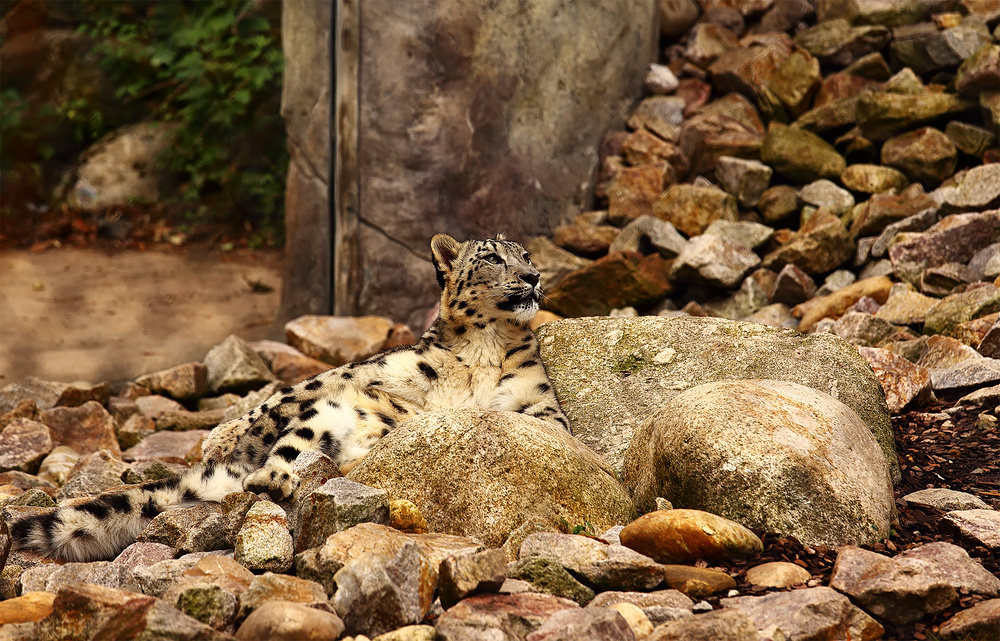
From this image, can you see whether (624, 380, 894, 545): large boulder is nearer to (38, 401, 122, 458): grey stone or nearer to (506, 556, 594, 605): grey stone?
(506, 556, 594, 605): grey stone

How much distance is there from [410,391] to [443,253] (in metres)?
0.91

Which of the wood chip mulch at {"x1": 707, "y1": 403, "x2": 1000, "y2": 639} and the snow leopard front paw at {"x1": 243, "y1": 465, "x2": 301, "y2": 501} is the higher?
the wood chip mulch at {"x1": 707, "y1": 403, "x2": 1000, "y2": 639}

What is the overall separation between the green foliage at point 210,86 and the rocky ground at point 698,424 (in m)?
1.67

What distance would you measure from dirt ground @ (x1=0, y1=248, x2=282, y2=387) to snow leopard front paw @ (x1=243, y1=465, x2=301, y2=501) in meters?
4.88

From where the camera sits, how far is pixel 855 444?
4.39 m

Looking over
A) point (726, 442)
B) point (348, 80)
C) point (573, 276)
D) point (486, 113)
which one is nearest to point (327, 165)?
point (348, 80)

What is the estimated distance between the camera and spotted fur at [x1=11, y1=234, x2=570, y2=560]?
198 inches

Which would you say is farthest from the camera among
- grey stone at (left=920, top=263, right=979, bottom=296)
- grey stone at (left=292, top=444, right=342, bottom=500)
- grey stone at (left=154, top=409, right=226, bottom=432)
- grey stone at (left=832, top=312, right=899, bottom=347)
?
grey stone at (left=154, top=409, right=226, bottom=432)

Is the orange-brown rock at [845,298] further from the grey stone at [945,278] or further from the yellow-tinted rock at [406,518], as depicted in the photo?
the yellow-tinted rock at [406,518]

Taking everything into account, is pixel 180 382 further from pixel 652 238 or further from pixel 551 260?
pixel 652 238

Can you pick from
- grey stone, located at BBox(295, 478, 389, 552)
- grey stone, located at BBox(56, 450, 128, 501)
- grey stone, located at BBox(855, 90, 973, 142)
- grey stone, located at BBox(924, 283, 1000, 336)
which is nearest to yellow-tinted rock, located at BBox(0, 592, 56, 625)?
grey stone, located at BBox(295, 478, 389, 552)

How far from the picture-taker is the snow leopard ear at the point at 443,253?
19.2ft

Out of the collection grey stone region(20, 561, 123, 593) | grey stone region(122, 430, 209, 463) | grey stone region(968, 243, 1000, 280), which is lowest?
grey stone region(122, 430, 209, 463)

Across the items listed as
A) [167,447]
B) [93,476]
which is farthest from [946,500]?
[167,447]
